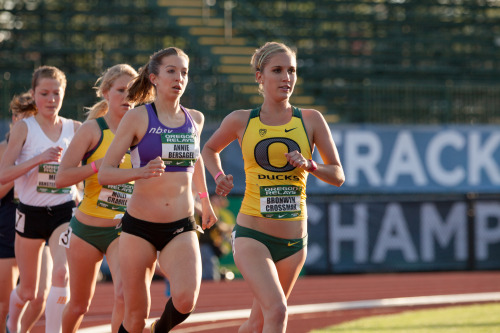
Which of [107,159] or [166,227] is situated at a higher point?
[107,159]

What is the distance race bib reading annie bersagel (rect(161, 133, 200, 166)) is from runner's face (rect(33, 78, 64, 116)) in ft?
5.84

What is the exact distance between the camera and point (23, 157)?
6.90 metres

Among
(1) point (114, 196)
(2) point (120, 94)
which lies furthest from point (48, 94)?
(1) point (114, 196)

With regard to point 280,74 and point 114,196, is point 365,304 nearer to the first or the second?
point 114,196

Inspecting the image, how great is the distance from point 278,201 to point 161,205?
733mm

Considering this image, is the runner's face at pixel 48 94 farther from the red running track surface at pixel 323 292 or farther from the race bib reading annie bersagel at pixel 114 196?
the red running track surface at pixel 323 292

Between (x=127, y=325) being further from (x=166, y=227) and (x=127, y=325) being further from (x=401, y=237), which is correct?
(x=401, y=237)

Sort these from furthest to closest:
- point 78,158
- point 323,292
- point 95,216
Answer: point 323,292, point 95,216, point 78,158

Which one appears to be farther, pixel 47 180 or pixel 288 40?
pixel 288 40

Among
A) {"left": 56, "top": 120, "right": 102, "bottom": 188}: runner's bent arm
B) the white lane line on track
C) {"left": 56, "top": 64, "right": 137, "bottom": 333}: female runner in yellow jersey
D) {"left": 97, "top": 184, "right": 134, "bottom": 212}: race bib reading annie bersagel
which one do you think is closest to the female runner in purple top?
{"left": 56, "top": 120, "right": 102, "bottom": 188}: runner's bent arm

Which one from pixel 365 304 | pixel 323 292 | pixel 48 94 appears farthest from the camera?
pixel 323 292

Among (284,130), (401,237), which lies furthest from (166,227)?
(401,237)

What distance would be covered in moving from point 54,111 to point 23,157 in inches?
17.9

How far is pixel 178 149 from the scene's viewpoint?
537cm
